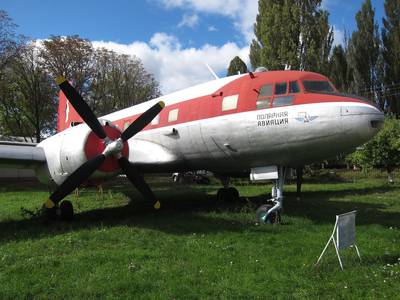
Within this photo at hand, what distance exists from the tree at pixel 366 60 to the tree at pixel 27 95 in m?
28.8

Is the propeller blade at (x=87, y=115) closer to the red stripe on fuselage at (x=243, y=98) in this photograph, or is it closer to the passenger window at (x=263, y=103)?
the red stripe on fuselage at (x=243, y=98)

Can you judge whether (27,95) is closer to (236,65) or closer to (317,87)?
(236,65)

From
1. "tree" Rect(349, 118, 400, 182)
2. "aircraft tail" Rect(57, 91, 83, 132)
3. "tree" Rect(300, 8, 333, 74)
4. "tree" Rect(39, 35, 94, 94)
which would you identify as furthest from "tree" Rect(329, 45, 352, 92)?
"aircraft tail" Rect(57, 91, 83, 132)

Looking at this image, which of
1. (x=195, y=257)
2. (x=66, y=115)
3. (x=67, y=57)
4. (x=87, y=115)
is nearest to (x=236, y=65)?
(x=67, y=57)

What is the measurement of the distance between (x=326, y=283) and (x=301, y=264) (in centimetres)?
101

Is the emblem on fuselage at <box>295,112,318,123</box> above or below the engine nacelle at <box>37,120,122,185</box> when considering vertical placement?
above

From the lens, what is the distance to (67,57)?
112ft

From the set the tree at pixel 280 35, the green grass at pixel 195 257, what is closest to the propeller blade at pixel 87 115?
the green grass at pixel 195 257

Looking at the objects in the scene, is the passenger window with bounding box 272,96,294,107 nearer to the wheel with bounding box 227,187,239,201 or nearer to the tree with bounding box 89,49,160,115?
the wheel with bounding box 227,187,239,201

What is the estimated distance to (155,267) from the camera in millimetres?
6809

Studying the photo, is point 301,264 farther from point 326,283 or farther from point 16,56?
point 16,56

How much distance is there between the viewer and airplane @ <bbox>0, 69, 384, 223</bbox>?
9.54m

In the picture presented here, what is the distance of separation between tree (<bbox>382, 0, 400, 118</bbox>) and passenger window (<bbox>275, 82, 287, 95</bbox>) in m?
34.4

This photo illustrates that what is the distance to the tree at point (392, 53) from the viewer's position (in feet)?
132
